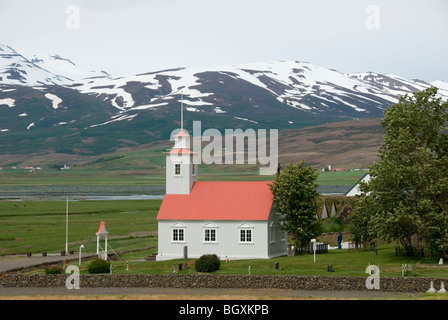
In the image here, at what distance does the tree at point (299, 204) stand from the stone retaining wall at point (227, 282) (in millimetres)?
13637

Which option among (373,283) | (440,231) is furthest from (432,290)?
(440,231)

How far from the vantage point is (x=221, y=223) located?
210ft

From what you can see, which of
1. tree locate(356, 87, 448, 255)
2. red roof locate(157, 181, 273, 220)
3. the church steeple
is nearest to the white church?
red roof locate(157, 181, 273, 220)

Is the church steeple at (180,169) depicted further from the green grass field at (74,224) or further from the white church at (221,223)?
the green grass field at (74,224)

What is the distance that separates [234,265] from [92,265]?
1124 centimetres

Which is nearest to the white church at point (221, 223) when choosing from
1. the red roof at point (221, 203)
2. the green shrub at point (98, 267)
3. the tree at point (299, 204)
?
the red roof at point (221, 203)

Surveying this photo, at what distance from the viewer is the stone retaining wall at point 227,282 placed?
45.6 metres

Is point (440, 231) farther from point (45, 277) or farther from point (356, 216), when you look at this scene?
point (45, 277)

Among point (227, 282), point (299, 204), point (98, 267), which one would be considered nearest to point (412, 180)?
point (299, 204)

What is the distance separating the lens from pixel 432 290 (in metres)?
43.9

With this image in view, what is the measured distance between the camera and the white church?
2493 inches

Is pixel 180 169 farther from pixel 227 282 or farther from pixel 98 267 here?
pixel 227 282

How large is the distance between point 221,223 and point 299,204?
7.23 m

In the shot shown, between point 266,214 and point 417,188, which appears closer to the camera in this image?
point 417,188
